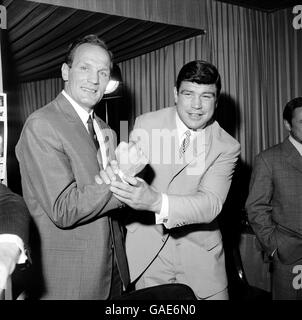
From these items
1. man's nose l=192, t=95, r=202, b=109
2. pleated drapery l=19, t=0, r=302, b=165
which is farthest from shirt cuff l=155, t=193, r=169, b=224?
pleated drapery l=19, t=0, r=302, b=165

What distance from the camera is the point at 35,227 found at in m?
1.54

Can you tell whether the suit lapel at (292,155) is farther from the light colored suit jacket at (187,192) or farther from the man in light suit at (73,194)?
the man in light suit at (73,194)

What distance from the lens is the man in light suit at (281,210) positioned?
2422mm

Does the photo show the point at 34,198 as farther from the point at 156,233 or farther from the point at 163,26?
the point at 163,26

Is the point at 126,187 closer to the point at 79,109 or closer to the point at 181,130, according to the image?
the point at 79,109

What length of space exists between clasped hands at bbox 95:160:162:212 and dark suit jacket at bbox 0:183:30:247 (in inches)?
13.1

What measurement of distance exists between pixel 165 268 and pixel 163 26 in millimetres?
2589

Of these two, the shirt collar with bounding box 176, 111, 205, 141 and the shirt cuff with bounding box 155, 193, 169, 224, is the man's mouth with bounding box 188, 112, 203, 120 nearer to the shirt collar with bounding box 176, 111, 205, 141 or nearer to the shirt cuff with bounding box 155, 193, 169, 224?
the shirt collar with bounding box 176, 111, 205, 141

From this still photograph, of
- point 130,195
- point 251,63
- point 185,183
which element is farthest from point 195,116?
point 251,63

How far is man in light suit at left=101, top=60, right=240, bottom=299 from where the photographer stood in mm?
1832

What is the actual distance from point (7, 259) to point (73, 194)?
570 mm

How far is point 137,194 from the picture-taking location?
151cm

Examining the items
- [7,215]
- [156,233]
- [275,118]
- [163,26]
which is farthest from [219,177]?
[275,118]
